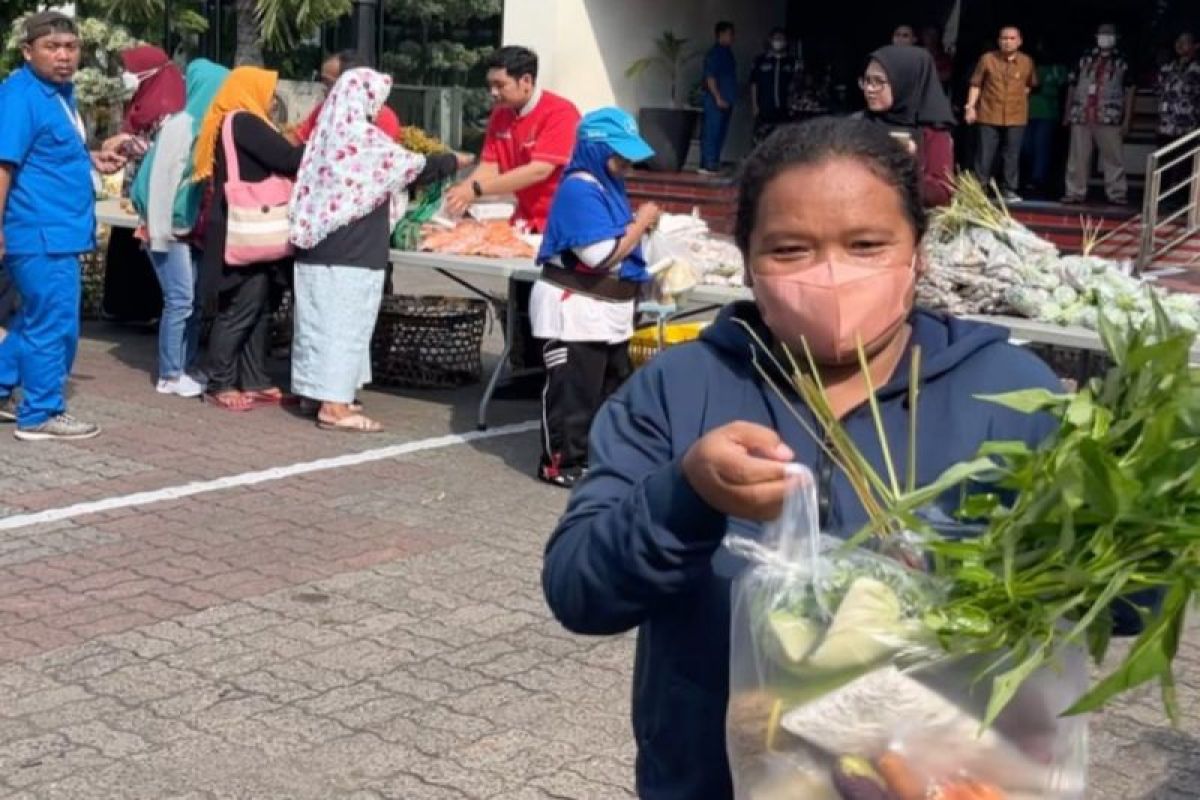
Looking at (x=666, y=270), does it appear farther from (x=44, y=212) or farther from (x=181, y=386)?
(x=181, y=386)

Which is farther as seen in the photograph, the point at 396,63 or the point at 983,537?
the point at 396,63

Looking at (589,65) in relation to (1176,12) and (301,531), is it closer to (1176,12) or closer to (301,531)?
(1176,12)

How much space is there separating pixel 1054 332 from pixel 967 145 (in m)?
12.4

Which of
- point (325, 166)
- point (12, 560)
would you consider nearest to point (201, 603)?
point (12, 560)

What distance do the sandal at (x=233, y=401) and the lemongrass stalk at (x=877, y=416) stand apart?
23.0ft

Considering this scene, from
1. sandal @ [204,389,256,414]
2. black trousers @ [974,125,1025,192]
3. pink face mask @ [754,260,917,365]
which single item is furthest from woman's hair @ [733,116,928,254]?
black trousers @ [974,125,1025,192]

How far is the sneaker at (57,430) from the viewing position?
7.72 m

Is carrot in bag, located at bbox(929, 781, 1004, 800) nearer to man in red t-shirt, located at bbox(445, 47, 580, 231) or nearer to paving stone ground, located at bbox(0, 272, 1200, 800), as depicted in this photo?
paving stone ground, located at bbox(0, 272, 1200, 800)

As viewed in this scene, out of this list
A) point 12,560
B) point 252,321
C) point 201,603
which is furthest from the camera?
point 252,321

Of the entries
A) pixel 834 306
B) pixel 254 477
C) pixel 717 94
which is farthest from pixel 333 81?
pixel 717 94

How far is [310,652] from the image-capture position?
5.04 metres

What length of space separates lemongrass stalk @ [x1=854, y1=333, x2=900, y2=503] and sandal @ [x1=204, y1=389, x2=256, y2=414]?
7.00 metres

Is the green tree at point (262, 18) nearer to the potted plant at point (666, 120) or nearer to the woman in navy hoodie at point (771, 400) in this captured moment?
the potted plant at point (666, 120)

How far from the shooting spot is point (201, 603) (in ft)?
17.9
